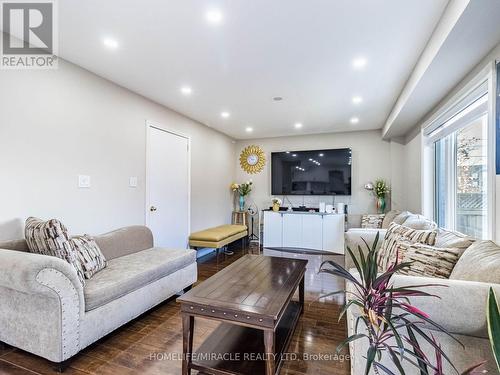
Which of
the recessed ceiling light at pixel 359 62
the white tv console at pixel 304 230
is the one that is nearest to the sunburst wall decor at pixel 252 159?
the white tv console at pixel 304 230

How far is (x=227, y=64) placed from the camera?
8.60 feet

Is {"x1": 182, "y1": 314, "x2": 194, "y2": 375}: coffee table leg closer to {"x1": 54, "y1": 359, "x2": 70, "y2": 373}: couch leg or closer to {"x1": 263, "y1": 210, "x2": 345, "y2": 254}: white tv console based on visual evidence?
{"x1": 54, "y1": 359, "x2": 70, "y2": 373}: couch leg

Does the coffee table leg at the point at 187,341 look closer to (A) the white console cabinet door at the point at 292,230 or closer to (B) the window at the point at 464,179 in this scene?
(B) the window at the point at 464,179

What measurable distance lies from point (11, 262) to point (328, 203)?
200 inches

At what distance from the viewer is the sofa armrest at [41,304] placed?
1622mm

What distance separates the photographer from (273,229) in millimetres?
5445

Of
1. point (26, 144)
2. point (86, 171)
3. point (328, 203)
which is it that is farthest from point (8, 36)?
point (328, 203)

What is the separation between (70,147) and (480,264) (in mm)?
3375

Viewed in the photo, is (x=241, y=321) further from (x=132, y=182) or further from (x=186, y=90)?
(x=186, y=90)

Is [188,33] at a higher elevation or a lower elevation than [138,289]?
higher

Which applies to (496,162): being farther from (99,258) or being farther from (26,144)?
(26,144)

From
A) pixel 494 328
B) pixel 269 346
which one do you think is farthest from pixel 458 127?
pixel 269 346

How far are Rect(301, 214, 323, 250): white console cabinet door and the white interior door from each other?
2264 mm

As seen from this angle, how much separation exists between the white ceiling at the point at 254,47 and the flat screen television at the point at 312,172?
1758mm
